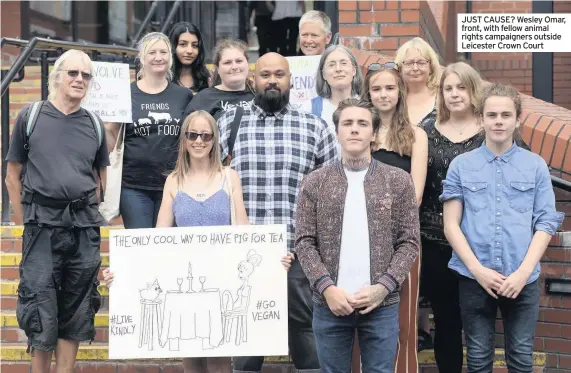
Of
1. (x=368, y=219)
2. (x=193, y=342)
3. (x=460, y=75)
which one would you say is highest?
(x=460, y=75)

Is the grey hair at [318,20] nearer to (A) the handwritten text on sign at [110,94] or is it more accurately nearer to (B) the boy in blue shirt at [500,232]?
(A) the handwritten text on sign at [110,94]

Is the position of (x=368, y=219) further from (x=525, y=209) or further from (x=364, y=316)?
(x=525, y=209)

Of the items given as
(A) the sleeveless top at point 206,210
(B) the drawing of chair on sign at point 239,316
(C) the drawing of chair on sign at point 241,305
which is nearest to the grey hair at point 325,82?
(A) the sleeveless top at point 206,210

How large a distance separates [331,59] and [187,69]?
1.18m

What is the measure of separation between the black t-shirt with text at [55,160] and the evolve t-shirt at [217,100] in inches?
29.9

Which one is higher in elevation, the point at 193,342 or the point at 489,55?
the point at 489,55

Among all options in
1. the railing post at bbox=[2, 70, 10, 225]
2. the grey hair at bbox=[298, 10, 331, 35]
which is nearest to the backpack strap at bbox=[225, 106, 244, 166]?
the grey hair at bbox=[298, 10, 331, 35]

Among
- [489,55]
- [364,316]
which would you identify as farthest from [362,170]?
[489,55]

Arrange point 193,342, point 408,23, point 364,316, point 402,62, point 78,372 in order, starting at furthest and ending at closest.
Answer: point 408,23
point 78,372
point 402,62
point 193,342
point 364,316

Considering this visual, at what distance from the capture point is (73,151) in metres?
5.45

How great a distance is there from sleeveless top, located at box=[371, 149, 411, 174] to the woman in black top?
1022mm
